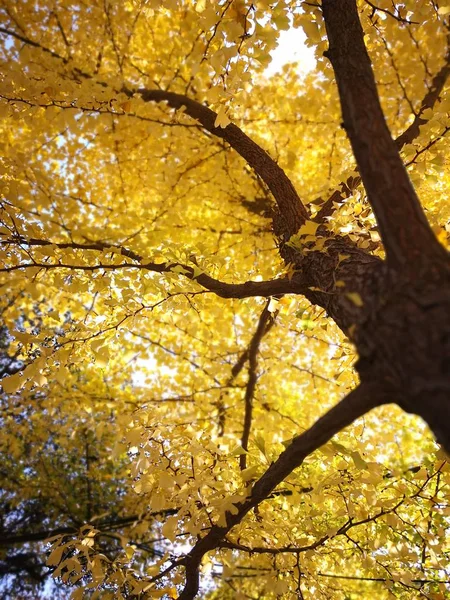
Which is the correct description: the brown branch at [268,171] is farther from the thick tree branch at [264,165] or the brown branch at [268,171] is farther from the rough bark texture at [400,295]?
the rough bark texture at [400,295]

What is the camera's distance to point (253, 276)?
2.69m

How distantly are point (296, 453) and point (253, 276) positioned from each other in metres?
1.47

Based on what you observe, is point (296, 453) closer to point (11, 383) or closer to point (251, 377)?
point (11, 383)

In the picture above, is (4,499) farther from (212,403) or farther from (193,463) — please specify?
(193,463)

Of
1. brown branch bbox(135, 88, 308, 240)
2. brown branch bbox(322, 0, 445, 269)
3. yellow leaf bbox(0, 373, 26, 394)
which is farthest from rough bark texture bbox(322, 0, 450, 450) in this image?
yellow leaf bbox(0, 373, 26, 394)

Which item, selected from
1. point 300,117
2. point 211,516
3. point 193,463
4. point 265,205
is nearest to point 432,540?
point 211,516

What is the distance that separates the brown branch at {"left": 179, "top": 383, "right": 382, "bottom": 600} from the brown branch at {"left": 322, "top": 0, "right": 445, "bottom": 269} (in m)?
0.41

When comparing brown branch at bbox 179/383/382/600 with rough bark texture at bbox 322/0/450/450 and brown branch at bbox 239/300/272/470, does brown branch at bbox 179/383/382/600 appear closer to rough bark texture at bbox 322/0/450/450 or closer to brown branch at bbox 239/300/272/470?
rough bark texture at bbox 322/0/450/450

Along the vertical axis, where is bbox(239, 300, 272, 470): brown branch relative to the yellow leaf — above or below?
above

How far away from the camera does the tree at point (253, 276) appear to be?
1.26 meters

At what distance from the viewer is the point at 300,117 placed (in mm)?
4609

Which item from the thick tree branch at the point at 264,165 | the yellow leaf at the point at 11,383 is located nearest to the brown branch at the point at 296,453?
the yellow leaf at the point at 11,383

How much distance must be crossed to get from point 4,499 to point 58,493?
54.6 inches

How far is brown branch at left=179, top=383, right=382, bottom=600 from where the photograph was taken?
1165 millimetres
